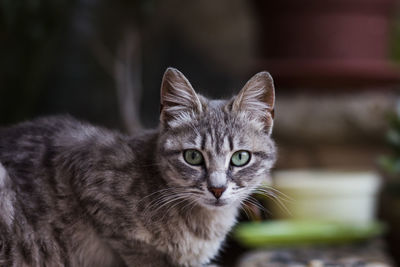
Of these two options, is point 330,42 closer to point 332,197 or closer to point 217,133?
point 332,197

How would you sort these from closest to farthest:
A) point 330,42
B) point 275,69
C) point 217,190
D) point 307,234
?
point 217,190 < point 307,234 < point 330,42 < point 275,69

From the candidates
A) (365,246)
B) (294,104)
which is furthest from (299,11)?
(365,246)

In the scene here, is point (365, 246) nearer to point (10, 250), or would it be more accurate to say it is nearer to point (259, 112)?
point (259, 112)

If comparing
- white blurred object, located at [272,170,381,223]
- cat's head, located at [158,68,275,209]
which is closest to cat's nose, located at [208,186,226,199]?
Result: cat's head, located at [158,68,275,209]

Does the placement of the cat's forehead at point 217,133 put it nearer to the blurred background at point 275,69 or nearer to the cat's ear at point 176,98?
the cat's ear at point 176,98

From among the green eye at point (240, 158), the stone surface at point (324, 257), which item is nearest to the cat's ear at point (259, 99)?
the green eye at point (240, 158)

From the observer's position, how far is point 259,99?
6.05 ft

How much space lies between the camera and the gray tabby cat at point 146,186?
1.76 m

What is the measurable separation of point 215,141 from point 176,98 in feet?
0.68

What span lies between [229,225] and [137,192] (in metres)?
0.38

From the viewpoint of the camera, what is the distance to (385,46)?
158 inches

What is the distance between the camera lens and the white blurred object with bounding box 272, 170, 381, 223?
293cm

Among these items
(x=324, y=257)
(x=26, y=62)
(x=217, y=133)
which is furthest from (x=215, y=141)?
(x=26, y=62)

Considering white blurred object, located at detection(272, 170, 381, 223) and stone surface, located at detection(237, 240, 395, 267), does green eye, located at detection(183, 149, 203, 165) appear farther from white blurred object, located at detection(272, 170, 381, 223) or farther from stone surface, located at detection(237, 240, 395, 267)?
white blurred object, located at detection(272, 170, 381, 223)
